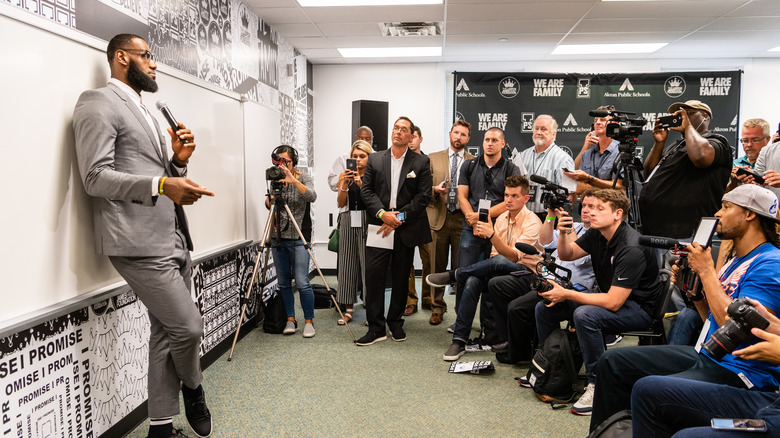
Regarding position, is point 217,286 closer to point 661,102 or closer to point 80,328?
point 80,328

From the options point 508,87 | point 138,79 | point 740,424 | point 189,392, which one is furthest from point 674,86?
point 189,392

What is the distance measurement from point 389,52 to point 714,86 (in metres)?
4.00

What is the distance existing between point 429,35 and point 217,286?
3.27 metres

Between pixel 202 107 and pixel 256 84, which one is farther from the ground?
pixel 256 84

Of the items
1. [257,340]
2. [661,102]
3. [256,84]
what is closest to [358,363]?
[257,340]

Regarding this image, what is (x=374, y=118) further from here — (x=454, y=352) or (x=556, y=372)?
(x=556, y=372)

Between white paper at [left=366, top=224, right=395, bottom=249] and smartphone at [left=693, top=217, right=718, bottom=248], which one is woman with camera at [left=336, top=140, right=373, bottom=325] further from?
smartphone at [left=693, top=217, right=718, bottom=248]

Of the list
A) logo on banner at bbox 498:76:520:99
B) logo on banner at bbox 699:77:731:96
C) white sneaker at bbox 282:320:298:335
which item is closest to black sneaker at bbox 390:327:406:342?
white sneaker at bbox 282:320:298:335

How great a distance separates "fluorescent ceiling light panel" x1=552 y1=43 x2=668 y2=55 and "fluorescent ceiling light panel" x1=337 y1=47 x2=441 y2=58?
56.6 inches

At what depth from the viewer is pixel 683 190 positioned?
10.2 feet

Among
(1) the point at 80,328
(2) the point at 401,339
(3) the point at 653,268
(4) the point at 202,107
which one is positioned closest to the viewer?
(1) the point at 80,328

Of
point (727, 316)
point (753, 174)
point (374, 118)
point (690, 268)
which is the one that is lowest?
point (727, 316)

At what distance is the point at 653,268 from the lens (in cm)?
266

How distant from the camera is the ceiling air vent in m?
4.76
